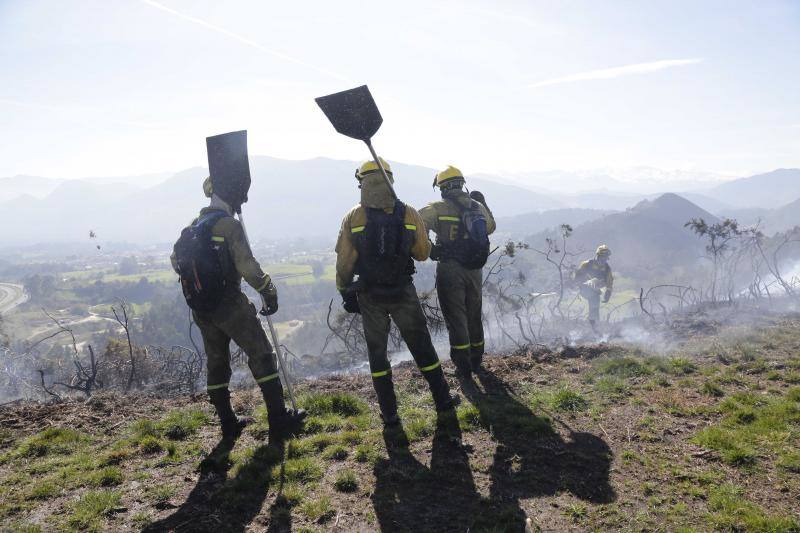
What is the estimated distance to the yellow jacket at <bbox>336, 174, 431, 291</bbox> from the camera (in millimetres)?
5117

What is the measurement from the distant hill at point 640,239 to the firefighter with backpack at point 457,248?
7287 centimetres

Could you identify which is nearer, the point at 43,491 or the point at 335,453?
the point at 43,491

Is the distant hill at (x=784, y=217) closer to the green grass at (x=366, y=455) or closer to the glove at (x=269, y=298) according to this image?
the green grass at (x=366, y=455)

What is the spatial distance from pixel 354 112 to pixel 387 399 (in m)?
3.39

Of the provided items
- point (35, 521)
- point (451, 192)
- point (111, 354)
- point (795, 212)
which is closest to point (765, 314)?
point (451, 192)

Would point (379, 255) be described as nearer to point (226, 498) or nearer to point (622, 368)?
point (226, 498)

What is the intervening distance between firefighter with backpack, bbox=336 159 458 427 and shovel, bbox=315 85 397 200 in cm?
A: 36

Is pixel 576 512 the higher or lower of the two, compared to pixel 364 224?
lower

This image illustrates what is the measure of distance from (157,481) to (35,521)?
0.95 meters

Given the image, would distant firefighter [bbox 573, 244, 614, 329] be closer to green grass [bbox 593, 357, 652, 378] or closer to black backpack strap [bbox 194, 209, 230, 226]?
green grass [bbox 593, 357, 652, 378]

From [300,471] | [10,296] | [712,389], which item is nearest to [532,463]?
[300,471]

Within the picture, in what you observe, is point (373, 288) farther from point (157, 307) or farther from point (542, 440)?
point (157, 307)

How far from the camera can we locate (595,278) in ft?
47.2

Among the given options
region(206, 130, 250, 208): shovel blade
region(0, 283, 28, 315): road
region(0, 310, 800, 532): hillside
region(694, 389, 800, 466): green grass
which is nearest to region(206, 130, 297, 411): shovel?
region(206, 130, 250, 208): shovel blade
